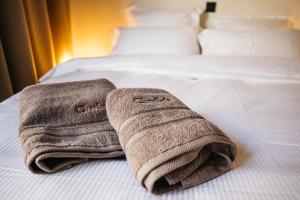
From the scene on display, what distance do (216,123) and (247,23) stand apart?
1548 millimetres

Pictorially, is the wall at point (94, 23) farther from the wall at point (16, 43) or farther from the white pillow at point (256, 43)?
the white pillow at point (256, 43)

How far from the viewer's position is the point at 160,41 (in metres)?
1.86

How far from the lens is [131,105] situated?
0.68m

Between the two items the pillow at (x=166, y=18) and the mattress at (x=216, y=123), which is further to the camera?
the pillow at (x=166, y=18)

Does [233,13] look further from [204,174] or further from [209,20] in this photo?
[204,174]

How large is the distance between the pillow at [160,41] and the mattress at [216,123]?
303 mm

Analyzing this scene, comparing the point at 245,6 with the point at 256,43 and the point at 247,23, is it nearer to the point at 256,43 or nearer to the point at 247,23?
the point at 247,23

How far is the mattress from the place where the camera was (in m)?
0.52

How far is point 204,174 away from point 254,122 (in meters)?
0.40

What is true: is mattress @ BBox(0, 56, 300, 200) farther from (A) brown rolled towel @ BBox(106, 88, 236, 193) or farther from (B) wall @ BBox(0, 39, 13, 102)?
(B) wall @ BBox(0, 39, 13, 102)

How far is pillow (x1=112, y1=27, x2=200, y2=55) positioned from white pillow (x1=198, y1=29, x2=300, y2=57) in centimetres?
18

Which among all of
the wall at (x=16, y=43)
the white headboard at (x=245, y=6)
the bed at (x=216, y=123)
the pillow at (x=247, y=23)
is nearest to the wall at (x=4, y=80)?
the wall at (x=16, y=43)

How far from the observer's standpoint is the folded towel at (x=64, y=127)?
0.58m

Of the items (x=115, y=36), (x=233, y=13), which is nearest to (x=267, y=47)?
(x=233, y=13)
